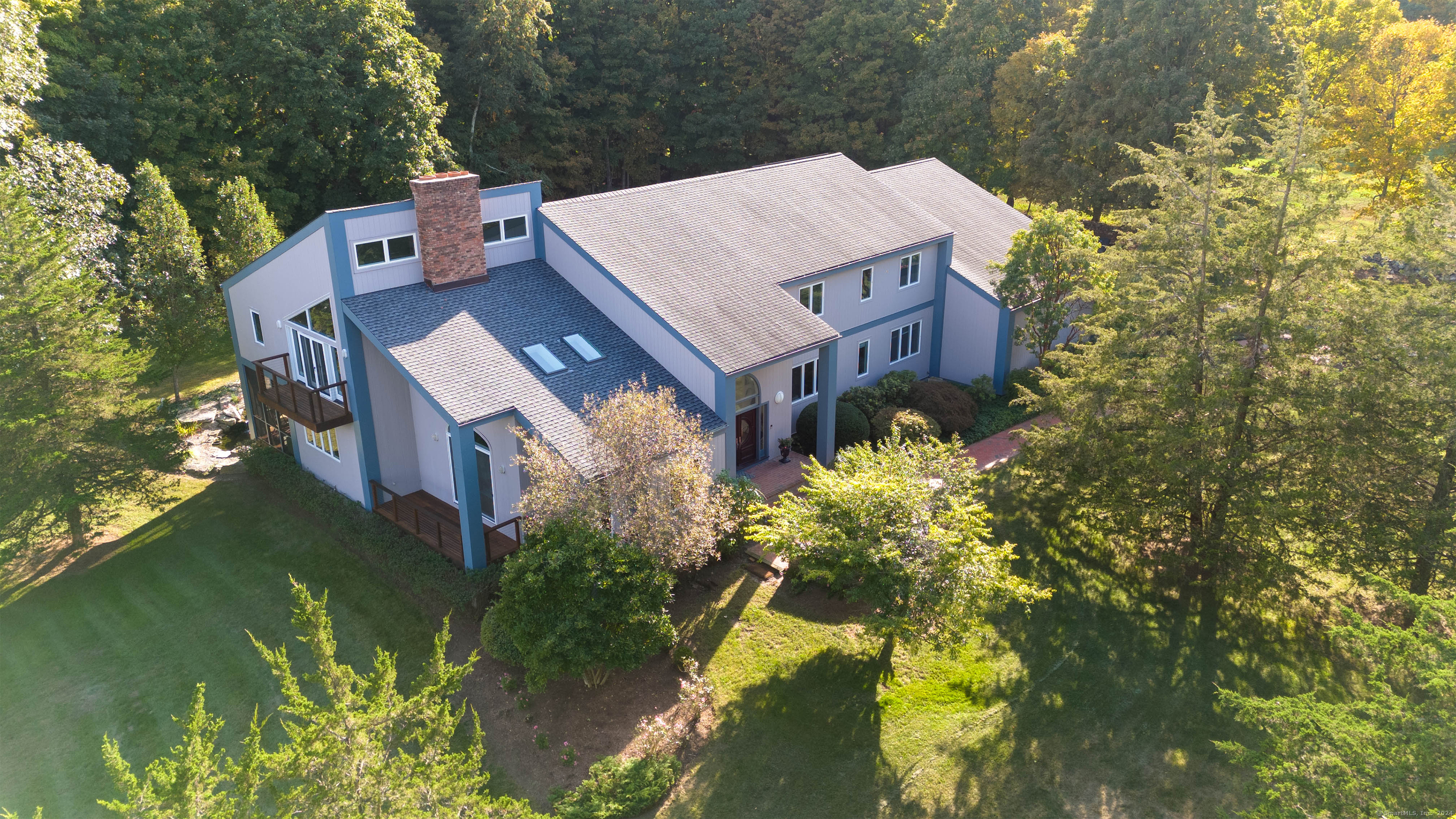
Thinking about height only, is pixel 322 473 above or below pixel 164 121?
below

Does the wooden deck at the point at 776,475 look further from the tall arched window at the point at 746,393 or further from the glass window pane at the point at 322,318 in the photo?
the glass window pane at the point at 322,318

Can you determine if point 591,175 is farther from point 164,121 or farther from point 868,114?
point 164,121

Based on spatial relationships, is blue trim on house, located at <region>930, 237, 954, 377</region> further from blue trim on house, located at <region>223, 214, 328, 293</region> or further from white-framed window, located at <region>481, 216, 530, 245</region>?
blue trim on house, located at <region>223, 214, 328, 293</region>

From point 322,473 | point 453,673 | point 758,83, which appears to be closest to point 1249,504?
point 453,673

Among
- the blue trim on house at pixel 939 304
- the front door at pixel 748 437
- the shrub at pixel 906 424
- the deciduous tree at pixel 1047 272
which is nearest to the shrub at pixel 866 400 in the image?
the shrub at pixel 906 424

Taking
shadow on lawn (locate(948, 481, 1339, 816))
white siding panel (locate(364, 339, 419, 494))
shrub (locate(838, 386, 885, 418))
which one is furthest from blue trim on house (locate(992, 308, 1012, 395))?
white siding panel (locate(364, 339, 419, 494))

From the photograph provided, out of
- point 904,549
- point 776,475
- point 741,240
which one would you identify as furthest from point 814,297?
point 904,549

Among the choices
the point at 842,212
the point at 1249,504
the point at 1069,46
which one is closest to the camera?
the point at 1249,504
